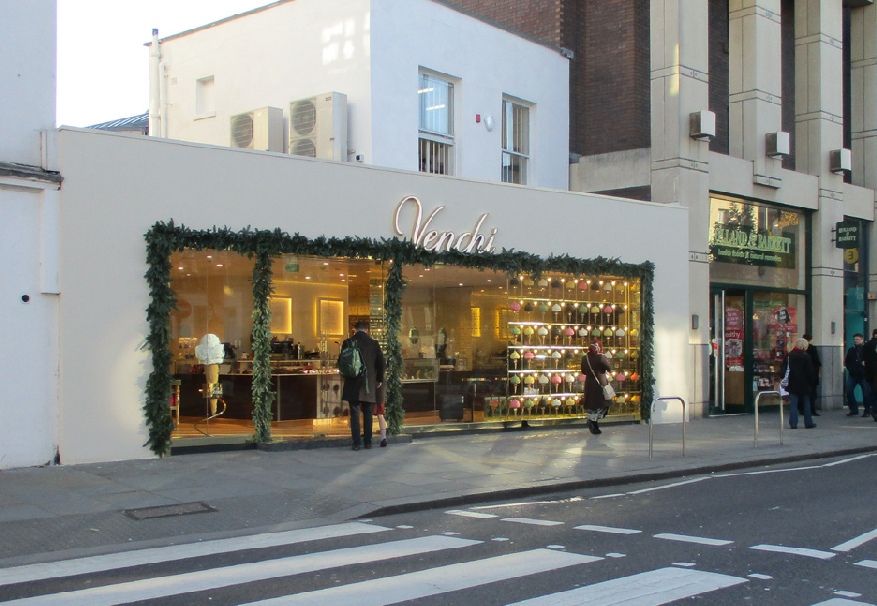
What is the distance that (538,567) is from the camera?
7.17 metres

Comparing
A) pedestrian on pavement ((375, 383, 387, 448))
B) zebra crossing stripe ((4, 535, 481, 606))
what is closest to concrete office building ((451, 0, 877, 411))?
pedestrian on pavement ((375, 383, 387, 448))

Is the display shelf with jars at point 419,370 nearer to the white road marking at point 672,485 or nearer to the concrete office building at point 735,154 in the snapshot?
the white road marking at point 672,485

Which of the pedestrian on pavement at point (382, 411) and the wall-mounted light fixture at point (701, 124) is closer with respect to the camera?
the pedestrian on pavement at point (382, 411)

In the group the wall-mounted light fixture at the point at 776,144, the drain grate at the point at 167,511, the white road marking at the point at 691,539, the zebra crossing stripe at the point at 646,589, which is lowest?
the drain grate at the point at 167,511

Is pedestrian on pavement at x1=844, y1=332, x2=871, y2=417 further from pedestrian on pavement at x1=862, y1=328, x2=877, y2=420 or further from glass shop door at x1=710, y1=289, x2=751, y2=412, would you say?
glass shop door at x1=710, y1=289, x2=751, y2=412

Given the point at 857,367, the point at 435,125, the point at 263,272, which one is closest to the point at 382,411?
the point at 263,272

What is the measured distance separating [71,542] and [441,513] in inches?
144

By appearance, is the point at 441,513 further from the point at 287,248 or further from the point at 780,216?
the point at 780,216

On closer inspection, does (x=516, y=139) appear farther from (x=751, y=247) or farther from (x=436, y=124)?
(x=751, y=247)

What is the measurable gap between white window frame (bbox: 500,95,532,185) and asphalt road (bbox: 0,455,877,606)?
10.9 m

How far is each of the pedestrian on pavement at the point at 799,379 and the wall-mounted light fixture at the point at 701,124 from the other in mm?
4974

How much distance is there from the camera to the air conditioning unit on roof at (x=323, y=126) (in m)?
16.8

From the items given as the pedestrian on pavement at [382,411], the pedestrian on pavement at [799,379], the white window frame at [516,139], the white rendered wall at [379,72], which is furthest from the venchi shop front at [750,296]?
the pedestrian on pavement at [382,411]

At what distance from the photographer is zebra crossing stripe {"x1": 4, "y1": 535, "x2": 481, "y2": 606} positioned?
645 cm
